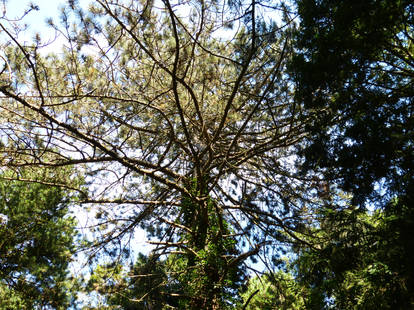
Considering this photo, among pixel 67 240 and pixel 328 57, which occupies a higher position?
pixel 67 240

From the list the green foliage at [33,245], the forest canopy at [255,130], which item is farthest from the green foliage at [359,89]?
the green foliage at [33,245]

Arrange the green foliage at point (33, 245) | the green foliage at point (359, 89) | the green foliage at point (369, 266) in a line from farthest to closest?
1. the green foliage at point (33, 245)
2. the green foliage at point (359, 89)
3. the green foliage at point (369, 266)

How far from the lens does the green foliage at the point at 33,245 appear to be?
794 centimetres

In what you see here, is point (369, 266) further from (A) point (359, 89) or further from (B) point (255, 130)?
(B) point (255, 130)

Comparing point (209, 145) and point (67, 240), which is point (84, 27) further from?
point (67, 240)

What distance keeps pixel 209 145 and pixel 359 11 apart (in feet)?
7.57

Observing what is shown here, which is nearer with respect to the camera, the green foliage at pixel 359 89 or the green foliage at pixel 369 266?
the green foliage at pixel 369 266

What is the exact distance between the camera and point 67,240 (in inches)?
381

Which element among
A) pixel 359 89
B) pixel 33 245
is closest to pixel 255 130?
pixel 359 89

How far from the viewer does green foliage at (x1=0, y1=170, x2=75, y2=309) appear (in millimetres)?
7941

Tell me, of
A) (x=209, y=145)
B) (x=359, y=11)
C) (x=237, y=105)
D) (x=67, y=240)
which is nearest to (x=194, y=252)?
(x=209, y=145)

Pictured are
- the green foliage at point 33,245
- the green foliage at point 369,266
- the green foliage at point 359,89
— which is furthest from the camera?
the green foliage at point 33,245

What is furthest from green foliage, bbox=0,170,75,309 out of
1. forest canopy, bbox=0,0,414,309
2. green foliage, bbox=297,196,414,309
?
green foliage, bbox=297,196,414,309

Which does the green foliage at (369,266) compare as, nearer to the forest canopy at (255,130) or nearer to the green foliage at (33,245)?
the forest canopy at (255,130)
